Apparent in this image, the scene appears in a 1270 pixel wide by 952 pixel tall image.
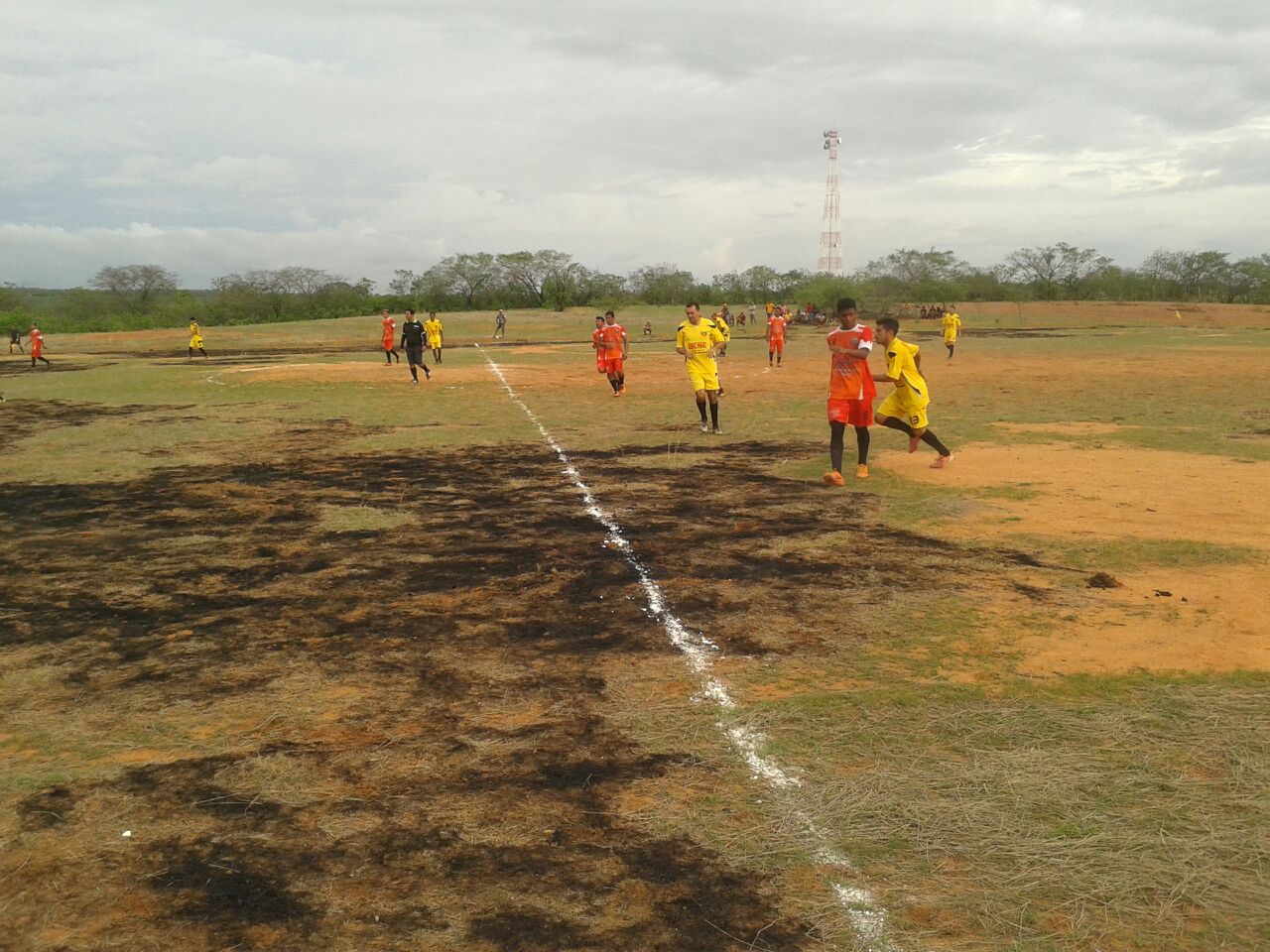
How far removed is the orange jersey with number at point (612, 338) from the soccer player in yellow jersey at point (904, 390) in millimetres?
9691

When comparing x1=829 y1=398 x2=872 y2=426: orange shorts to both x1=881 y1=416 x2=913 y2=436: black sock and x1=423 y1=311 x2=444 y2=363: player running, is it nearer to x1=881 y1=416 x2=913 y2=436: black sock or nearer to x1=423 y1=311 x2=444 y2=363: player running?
x1=881 y1=416 x2=913 y2=436: black sock

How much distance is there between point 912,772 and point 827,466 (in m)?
8.49

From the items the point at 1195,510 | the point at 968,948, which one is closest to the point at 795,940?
the point at 968,948

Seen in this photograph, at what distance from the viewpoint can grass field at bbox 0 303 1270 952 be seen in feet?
11.1

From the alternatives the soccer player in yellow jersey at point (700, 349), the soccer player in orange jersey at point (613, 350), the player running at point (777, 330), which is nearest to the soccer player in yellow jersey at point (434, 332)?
the player running at point (777, 330)

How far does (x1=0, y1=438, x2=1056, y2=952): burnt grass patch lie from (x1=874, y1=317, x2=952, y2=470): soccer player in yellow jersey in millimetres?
1961

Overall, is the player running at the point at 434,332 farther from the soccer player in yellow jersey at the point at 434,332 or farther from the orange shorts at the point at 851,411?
the orange shorts at the point at 851,411

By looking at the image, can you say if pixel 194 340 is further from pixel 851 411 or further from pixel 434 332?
pixel 851 411

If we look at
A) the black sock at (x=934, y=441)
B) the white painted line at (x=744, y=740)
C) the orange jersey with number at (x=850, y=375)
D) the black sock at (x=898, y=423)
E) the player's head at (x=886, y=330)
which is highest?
the player's head at (x=886, y=330)

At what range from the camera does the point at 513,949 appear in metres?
3.15

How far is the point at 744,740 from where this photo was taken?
4609mm

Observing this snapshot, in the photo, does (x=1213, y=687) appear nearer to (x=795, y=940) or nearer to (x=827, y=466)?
(x=795, y=940)

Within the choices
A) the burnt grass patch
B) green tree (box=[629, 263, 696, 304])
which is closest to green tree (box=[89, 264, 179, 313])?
green tree (box=[629, 263, 696, 304])

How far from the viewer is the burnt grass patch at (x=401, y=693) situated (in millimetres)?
3385
